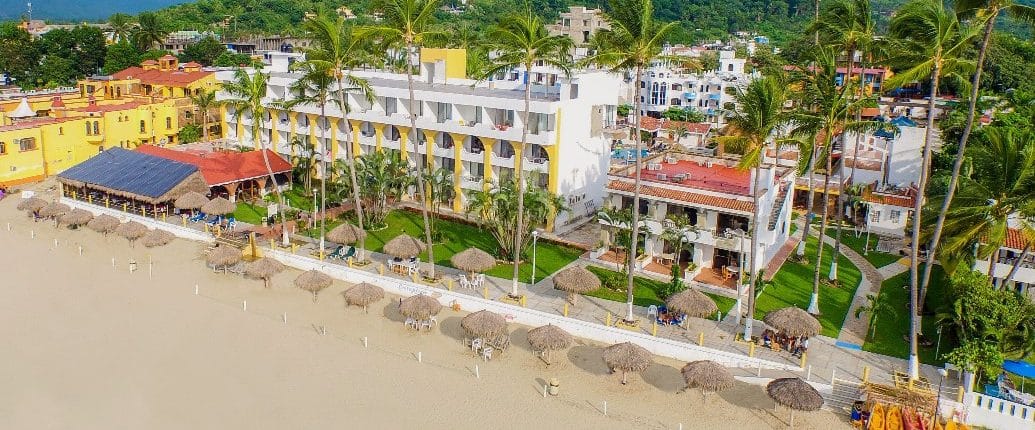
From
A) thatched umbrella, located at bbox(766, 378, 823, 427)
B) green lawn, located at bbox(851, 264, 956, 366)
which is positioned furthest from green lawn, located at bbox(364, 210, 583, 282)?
thatched umbrella, located at bbox(766, 378, 823, 427)

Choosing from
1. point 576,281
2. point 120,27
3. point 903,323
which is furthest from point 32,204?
point 120,27

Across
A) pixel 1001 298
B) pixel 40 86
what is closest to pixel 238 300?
pixel 1001 298

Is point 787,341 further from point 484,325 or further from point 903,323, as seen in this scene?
point 484,325

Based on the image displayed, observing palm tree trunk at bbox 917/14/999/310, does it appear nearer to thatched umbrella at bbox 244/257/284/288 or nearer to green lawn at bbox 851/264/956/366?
green lawn at bbox 851/264/956/366

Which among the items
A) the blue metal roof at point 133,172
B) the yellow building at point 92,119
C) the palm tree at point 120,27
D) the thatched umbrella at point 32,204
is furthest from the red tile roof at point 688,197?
the palm tree at point 120,27

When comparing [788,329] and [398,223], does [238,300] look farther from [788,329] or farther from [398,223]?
[788,329]

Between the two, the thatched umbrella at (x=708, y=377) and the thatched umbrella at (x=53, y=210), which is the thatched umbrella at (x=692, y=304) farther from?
the thatched umbrella at (x=53, y=210)
